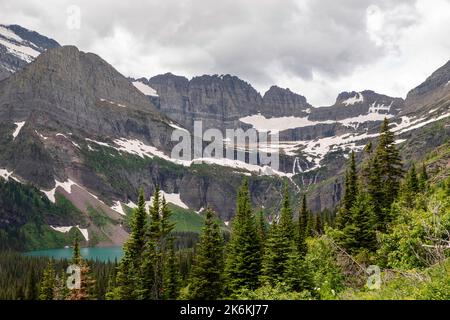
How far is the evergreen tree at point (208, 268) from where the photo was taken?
50094 mm

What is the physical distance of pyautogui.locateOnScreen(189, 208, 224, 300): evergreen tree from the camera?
1972 inches

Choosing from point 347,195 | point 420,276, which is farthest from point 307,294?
point 347,195

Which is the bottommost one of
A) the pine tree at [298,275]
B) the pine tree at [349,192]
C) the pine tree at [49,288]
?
the pine tree at [49,288]

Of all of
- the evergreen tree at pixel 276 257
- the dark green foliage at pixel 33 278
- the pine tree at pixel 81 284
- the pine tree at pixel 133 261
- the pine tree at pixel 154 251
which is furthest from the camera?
the dark green foliage at pixel 33 278

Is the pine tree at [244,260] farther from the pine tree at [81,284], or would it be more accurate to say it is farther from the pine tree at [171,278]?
the pine tree at [81,284]

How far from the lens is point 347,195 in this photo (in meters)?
60.4

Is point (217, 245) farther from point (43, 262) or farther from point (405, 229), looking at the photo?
point (43, 262)

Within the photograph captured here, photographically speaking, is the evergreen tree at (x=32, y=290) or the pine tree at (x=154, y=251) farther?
the evergreen tree at (x=32, y=290)

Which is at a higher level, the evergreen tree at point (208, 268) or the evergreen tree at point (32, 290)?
the evergreen tree at point (208, 268)

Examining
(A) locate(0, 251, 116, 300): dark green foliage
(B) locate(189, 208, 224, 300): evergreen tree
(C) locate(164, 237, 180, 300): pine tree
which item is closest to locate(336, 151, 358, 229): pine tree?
(B) locate(189, 208, 224, 300): evergreen tree

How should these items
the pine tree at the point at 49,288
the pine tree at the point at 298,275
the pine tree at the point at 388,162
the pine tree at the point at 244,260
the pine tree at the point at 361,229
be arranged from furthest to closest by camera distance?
the pine tree at the point at 49,288 < the pine tree at the point at 388,162 < the pine tree at the point at 244,260 < the pine tree at the point at 361,229 < the pine tree at the point at 298,275

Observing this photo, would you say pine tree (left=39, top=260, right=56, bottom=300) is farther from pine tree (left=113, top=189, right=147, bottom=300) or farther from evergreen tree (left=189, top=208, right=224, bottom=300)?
evergreen tree (left=189, top=208, right=224, bottom=300)

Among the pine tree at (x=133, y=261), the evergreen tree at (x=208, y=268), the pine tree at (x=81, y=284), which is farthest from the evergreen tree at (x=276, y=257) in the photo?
the pine tree at (x=81, y=284)
